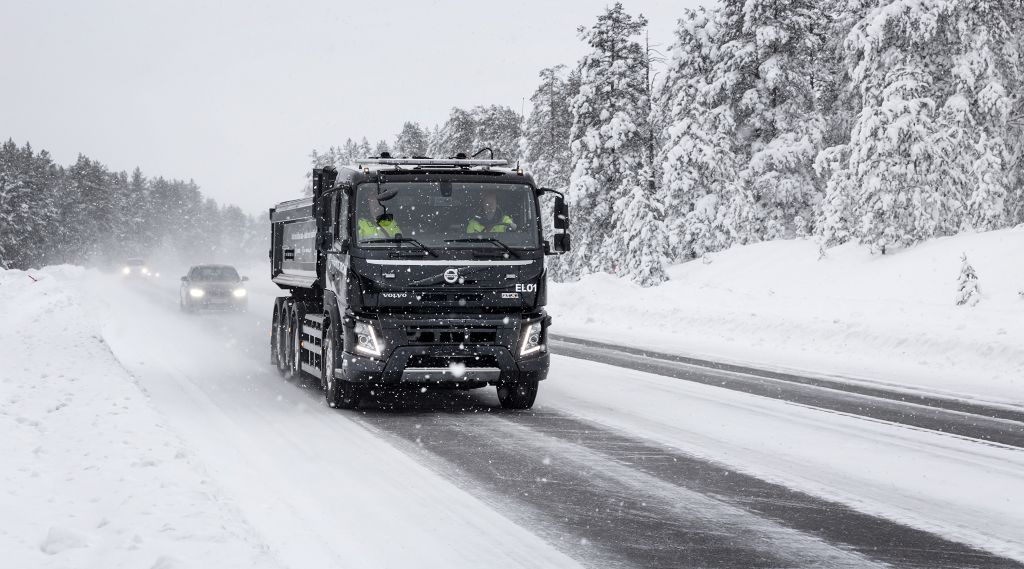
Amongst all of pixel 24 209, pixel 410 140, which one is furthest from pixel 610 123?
pixel 24 209

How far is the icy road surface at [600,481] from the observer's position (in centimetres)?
554

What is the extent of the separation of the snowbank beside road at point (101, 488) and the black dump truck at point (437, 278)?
7.82ft

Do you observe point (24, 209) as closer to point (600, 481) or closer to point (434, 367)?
point (434, 367)

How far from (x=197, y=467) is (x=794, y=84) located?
3822 centimetres

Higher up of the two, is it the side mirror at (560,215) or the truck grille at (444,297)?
the side mirror at (560,215)

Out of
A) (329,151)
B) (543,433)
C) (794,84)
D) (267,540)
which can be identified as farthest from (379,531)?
(329,151)

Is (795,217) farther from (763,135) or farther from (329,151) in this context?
(329,151)

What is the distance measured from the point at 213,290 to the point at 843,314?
19.3 metres

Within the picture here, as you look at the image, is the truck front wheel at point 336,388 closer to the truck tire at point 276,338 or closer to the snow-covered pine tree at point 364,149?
the truck tire at point 276,338

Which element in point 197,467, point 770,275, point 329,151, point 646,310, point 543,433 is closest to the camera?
point 197,467

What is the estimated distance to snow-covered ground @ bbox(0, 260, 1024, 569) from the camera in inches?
212

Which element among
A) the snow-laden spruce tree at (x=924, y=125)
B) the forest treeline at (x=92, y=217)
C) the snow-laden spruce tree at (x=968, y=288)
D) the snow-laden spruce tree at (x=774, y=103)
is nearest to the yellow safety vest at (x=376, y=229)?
the snow-laden spruce tree at (x=968, y=288)

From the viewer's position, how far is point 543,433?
31.9 feet

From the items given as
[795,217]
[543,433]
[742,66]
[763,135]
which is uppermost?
[742,66]
